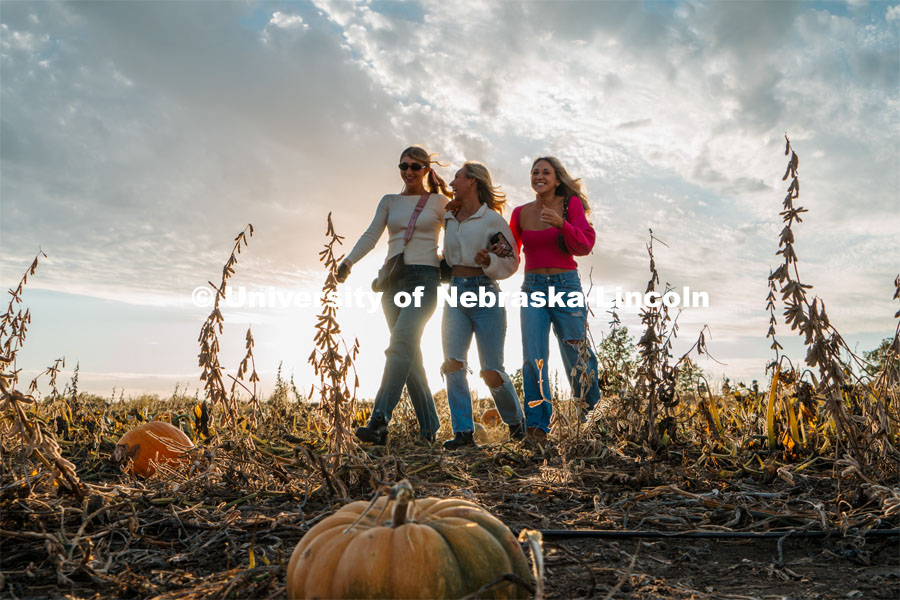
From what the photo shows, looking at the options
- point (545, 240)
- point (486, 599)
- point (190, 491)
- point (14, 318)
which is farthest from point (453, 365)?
point (486, 599)

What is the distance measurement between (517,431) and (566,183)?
2.39 m

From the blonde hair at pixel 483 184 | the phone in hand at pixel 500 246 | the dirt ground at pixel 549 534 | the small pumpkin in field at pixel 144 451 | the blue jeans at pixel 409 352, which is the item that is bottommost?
the dirt ground at pixel 549 534

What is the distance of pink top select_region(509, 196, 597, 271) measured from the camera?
5980mm

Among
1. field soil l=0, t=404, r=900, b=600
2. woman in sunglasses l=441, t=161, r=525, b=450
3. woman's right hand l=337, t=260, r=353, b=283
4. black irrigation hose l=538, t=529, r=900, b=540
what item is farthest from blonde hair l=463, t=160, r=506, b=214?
black irrigation hose l=538, t=529, r=900, b=540

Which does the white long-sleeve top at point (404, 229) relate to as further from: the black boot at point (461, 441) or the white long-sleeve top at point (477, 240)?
the black boot at point (461, 441)

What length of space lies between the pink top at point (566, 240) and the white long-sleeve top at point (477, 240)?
167 mm

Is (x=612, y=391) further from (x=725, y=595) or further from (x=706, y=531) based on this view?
(x=725, y=595)

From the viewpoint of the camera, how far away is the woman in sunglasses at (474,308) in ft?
19.8

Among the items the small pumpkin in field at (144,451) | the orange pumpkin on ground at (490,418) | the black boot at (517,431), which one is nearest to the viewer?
the small pumpkin in field at (144,451)

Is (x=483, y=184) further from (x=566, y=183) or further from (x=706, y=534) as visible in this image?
(x=706, y=534)

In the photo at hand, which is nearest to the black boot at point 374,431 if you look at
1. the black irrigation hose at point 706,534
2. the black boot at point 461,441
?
the black boot at point 461,441

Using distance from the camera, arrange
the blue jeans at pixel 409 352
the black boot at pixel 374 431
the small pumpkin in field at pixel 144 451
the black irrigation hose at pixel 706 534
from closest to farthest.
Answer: the black irrigation hose at pixel 706 534
the small pumpkin in field at pixel 144 451
the black boot at pixel 374 431
the blue jeans at pixel 409 352

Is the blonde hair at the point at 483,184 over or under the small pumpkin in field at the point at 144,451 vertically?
over

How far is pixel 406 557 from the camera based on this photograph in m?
1.71
